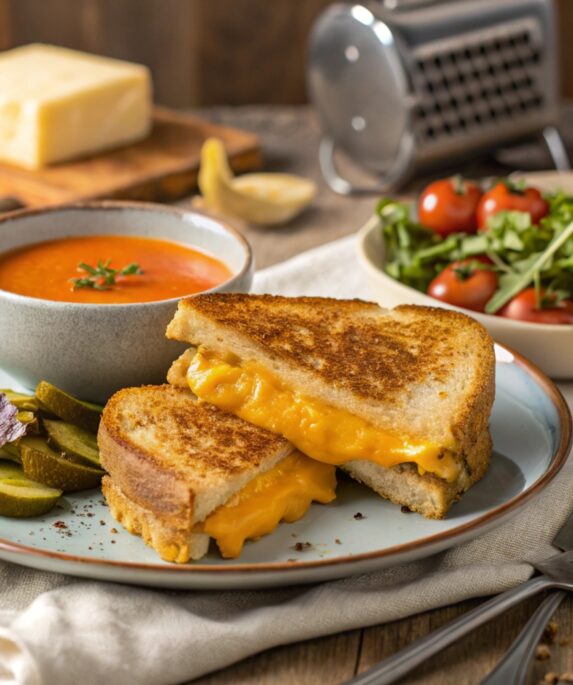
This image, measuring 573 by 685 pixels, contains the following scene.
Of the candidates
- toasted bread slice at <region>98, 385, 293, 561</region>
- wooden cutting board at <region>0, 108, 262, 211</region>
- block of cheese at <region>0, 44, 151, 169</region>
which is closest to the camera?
toasted bread slice at <region>98, 385, 293, 561</region>

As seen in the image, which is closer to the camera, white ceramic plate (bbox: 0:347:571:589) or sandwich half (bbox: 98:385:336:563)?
white ceramic plate (bbox: 0:347:571:589)

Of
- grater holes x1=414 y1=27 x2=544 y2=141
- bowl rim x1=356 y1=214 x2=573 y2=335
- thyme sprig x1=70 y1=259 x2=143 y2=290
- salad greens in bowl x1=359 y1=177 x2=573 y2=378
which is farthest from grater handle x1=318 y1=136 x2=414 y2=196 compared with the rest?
thyme sprig x1=70 y1=259 x2=143 y2=290

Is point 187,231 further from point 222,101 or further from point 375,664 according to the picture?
point 222,101

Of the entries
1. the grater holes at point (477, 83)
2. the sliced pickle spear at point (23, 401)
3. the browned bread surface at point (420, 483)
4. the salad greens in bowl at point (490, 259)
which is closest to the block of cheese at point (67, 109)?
the grater holes at point (477, 83)

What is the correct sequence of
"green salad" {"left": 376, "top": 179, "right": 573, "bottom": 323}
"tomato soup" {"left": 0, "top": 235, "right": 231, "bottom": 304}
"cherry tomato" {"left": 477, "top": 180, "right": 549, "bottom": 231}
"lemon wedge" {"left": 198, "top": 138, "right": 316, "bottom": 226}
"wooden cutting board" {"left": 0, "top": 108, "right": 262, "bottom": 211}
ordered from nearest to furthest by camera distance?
"tomato soup" {"left": 0, "top": 235, "right": 231, "bottom": 304}
"green salad" {"left": 376, "top": 179, "right": 573, "bottom": 323}
"cherry tomato" {"left": 477, "top": 180, "right": 549, "bottom": 231}
"lemon wedge" {"left": 198, "top": 138, "right": 316, "bottom": 226}
"wooden cutting board" {"left": 0, "top": 108, "right": 262, "bottom": 211}

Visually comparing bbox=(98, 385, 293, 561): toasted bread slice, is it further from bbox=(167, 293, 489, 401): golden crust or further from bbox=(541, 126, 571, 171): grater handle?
bbox=(541, 126, 571, 171): grater handle

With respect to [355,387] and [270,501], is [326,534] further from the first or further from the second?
[355,387]

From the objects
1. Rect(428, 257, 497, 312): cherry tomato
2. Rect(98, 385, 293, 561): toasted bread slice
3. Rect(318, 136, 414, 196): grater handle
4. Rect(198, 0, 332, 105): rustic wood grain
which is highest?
Rect(98, 385, 293, 561): toasted bread slice
